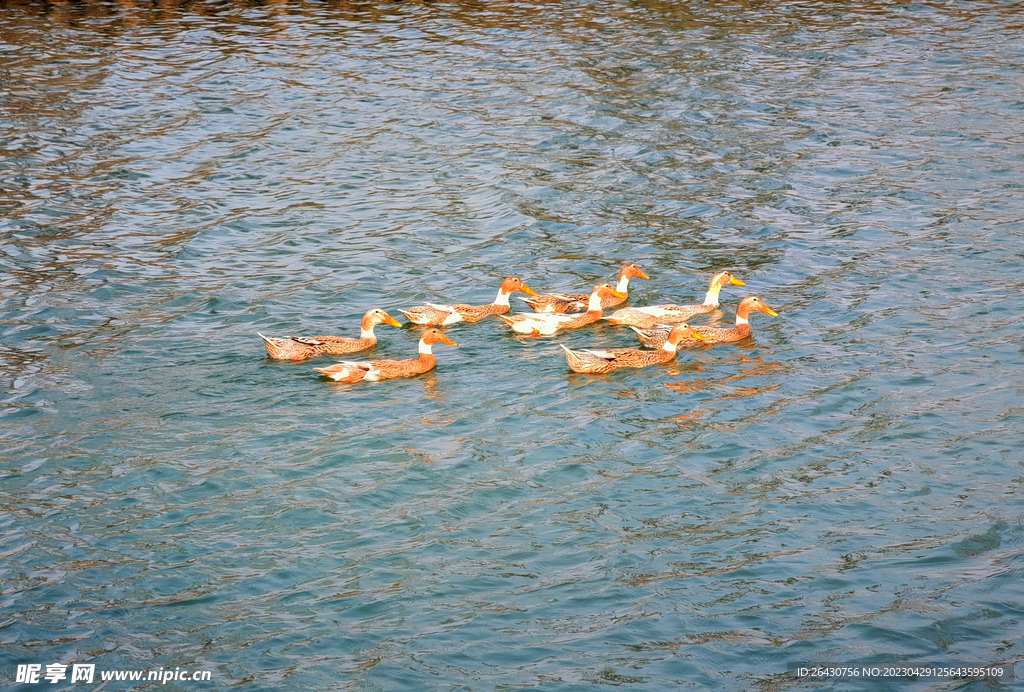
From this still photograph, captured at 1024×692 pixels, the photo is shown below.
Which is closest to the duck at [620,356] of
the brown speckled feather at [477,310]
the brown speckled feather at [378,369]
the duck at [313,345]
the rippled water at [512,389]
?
the rippled water at [512,389]

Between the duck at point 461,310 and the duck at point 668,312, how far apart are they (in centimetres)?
127

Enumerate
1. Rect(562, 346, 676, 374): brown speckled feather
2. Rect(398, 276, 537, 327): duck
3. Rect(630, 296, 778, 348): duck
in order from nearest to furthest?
Rect(562, 346, 676, 374): brown speckled feather, Rect(630, 296, 778, 348): duck, Rect(398, 276, 537, 327): duck

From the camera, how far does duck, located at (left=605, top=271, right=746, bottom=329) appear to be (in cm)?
1288

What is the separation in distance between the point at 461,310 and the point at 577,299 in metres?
1.56

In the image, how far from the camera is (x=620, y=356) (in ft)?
38.5

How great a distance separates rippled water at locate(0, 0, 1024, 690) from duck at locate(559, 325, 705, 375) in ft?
0.72

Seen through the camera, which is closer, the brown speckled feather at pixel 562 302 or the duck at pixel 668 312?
the duck at pixel 668 312

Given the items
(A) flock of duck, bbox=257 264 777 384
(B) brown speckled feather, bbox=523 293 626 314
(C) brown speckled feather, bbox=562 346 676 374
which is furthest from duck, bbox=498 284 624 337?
(C) brown speckled feather, bbox=562 346 676 374

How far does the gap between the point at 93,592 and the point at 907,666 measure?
20.0 ft

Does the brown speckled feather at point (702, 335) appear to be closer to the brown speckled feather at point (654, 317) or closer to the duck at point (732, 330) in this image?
the duck at point (732, 330)

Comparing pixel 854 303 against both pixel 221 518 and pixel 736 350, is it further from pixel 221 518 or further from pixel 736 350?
pixel 221 518

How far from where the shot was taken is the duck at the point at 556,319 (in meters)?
12.6

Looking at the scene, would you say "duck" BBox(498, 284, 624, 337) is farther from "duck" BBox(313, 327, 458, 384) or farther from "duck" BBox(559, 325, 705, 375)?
"duck" BBox(313, 327, 458, 384)

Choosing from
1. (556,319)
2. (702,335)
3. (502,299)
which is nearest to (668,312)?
(702,335)
